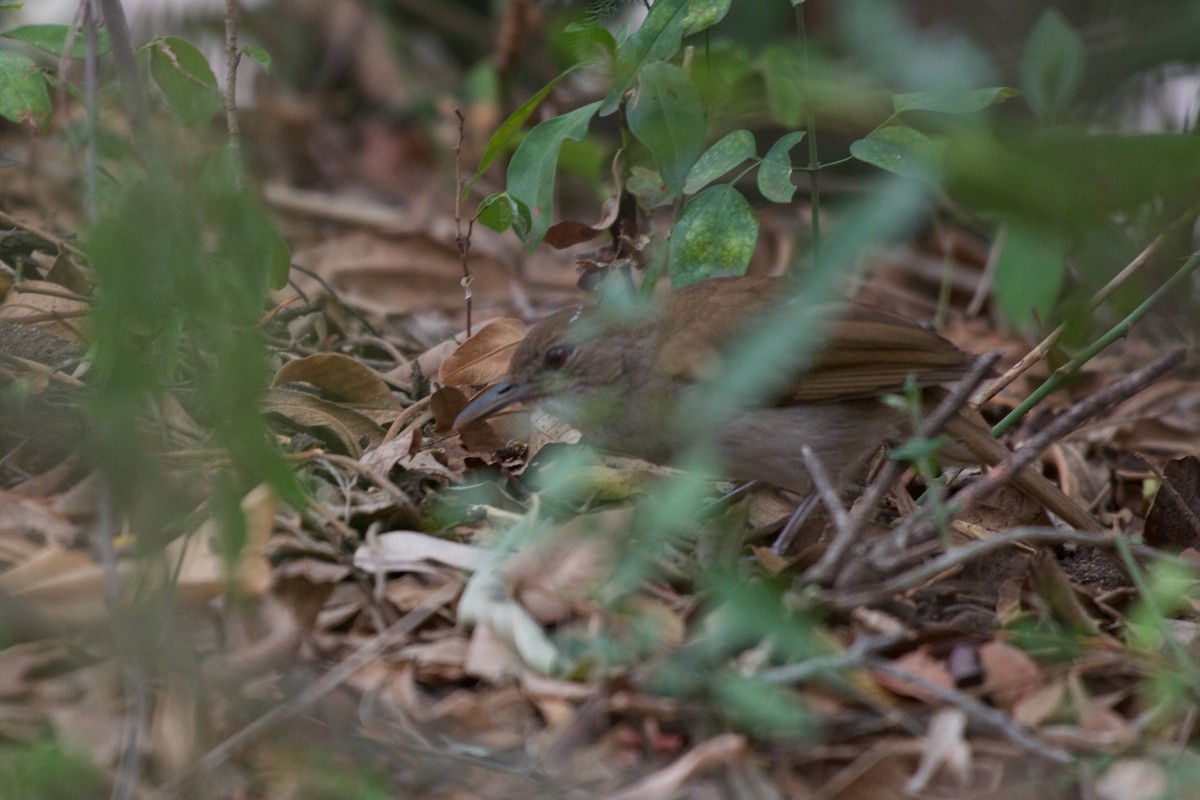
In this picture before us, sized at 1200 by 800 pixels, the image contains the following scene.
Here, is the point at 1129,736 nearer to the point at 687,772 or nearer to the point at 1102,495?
the point at 687,772

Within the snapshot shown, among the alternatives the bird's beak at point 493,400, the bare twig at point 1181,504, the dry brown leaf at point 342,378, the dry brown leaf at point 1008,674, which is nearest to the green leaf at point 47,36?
the dry brown leaf at point 342,378

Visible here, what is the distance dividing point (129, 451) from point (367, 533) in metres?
1.35

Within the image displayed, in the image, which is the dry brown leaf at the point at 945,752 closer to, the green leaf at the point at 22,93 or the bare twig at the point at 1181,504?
the bare twig at the point at 1181,504

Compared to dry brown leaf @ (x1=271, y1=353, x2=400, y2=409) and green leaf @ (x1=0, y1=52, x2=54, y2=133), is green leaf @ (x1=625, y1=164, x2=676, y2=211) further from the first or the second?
green leaf @ (x1=0, y1=52, x2=54, y2=133)

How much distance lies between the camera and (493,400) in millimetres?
4242

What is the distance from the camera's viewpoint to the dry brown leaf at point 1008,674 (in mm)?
3004

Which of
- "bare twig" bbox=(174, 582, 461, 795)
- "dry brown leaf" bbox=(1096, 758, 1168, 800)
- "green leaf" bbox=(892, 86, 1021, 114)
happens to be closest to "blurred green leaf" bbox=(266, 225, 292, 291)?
"bare twig" bbox=(174, 582, 461, 795)

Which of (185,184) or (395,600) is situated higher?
(185,184)

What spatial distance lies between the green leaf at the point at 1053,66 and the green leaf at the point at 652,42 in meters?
1.33

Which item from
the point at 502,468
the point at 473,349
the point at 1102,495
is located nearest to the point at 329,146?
the point at 473,349

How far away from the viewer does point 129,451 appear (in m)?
2.25

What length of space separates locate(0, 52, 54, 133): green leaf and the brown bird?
153 centimetres

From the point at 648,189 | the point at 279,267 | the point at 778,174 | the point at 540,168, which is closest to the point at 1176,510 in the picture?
the point at 778,174

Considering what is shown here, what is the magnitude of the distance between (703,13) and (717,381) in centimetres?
106
